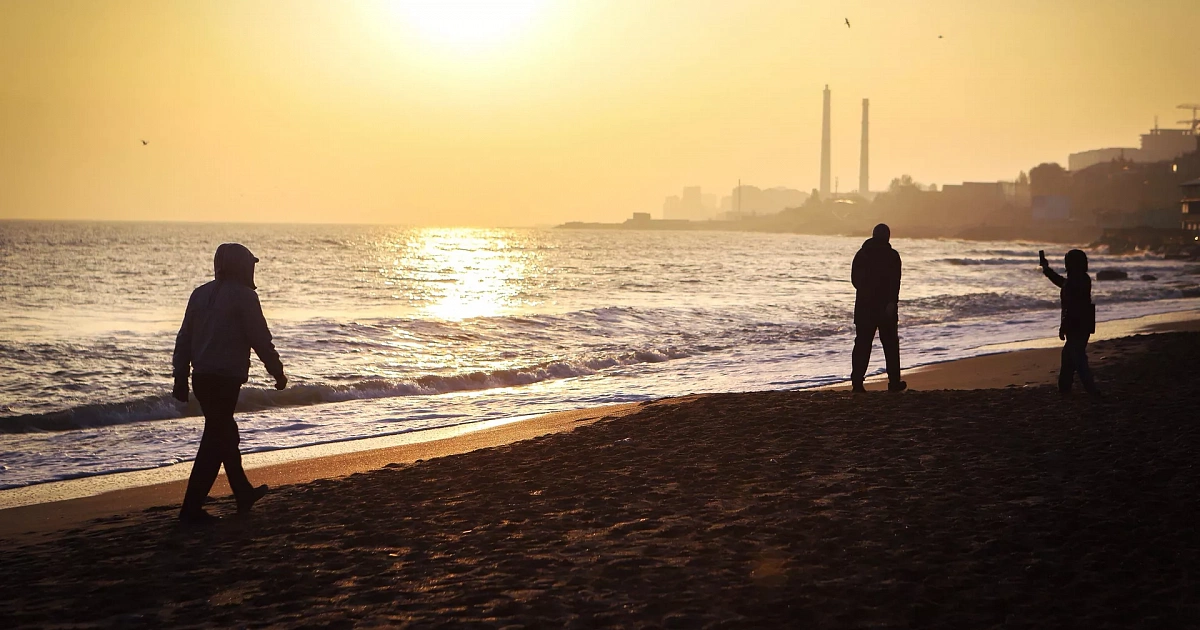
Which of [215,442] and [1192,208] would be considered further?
[1192,208]

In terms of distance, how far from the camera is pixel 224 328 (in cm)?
654

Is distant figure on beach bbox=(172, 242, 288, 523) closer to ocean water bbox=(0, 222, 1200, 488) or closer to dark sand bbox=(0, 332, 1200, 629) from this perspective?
dark sand bbox=(0, 332, 1200, 629)

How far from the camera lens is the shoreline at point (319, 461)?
24.8 ft

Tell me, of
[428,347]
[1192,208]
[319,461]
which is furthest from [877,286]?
[1192,208]

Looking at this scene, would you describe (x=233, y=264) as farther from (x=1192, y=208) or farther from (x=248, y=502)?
(x=1192, y=208)

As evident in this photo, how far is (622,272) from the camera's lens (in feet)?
187

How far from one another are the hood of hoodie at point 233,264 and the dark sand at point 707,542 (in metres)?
1.65

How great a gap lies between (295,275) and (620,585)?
47679 millimetres

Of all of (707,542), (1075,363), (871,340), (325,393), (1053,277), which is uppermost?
(1053,277)

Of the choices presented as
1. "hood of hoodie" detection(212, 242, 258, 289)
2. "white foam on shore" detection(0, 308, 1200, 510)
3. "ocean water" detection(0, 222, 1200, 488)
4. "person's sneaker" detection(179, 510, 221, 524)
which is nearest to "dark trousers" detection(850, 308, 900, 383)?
"ocean water" detection(0, 222, 1200, 488)

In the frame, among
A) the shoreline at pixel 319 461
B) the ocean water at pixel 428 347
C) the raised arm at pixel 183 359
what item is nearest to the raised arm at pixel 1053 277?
the shoreline at pixel 319 461

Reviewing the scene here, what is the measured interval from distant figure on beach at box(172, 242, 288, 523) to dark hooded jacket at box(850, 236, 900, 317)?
6.86 m

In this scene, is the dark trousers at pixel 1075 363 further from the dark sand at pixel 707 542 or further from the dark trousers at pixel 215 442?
the dark trousers at pixel 215 442

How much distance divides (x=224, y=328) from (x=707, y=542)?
3544mm
